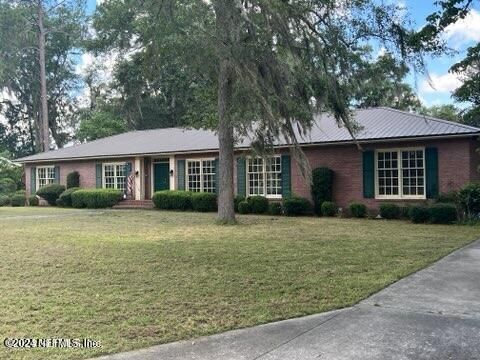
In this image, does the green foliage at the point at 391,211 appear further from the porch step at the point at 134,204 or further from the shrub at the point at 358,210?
the porch step at the point at 134,204

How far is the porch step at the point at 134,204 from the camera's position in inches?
876

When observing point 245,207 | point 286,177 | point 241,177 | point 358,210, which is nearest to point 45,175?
point 241,177

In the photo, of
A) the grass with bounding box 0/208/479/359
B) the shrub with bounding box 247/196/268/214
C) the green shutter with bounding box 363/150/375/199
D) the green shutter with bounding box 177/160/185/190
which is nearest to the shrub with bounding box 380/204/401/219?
the green shutter with bounding box 363/150/375/199

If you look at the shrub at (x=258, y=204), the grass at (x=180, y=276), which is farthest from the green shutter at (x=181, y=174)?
the grass at (x=180, y=276)

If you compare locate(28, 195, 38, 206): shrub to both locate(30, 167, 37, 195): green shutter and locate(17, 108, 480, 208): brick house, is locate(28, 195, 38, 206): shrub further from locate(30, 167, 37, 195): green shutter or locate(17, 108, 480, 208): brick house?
locate(17, 108, 480, 208): brick house

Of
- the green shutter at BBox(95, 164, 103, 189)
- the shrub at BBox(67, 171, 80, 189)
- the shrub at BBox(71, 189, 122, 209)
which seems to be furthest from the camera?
the shrub at BBox(67, 171, 80, 189)

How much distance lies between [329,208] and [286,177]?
2507mm

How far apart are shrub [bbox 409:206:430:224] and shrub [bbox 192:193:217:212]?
8.12 meters

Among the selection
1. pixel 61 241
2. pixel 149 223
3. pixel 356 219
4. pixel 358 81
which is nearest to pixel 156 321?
pixel 61 241

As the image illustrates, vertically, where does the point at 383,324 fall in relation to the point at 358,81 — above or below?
below

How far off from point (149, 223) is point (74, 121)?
37.4m

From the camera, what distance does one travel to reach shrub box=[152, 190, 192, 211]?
20.1 meters

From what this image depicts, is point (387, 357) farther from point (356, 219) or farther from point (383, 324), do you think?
point (356, 219)

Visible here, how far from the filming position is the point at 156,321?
4.54 metres
